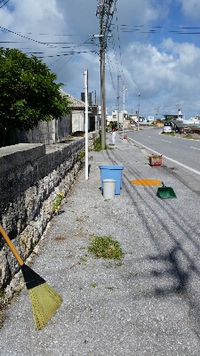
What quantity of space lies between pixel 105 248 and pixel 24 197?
1.39 meters

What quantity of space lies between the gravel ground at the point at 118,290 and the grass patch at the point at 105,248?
95 mm

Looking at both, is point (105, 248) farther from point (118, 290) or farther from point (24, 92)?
point (24, 92)

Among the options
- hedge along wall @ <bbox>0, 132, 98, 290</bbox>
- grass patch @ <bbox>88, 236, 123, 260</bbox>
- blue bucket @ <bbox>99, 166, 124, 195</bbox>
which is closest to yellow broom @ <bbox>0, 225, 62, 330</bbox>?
hedge along wall @ <bbox>0, 132, 98, 290</bbox>

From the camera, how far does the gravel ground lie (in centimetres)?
279

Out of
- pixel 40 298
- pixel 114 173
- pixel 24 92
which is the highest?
pixel 24 92

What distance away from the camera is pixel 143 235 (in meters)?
5.37

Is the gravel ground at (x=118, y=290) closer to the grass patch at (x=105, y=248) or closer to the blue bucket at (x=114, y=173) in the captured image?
the grass patch at (x=105, y=248)

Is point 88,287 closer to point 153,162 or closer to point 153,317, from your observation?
point 153,317

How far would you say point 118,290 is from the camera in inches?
142

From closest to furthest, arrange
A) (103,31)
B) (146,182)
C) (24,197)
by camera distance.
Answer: (24,197)
(146,182)
(103,31)

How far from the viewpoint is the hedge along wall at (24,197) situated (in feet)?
11.1

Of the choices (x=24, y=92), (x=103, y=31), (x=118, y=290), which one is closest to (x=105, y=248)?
(x=118, y=290)

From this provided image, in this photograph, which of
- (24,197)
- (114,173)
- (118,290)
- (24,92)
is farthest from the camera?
(24,92)

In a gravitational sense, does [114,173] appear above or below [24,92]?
below
